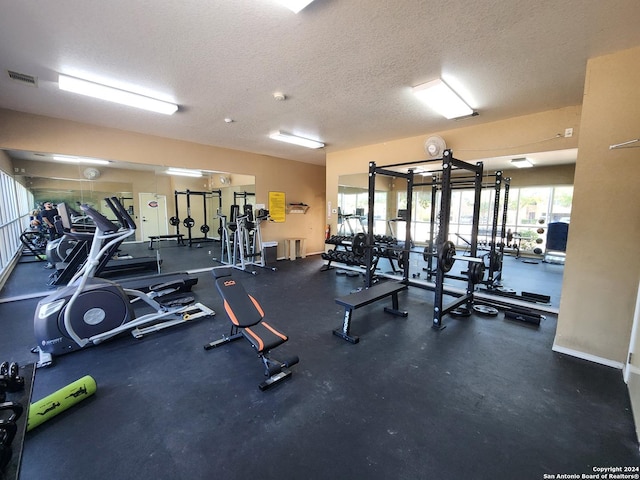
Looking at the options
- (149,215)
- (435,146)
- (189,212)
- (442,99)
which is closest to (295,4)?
(442,99)

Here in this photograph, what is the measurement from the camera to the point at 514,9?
177 cm

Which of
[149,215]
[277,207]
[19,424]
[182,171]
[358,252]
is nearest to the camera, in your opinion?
[19,424]

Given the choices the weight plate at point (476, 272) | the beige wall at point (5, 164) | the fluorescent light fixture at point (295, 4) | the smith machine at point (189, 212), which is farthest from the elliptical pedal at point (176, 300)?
the smith machine at point (189, 212)

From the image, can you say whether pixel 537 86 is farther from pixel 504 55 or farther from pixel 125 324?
pixel 125 324

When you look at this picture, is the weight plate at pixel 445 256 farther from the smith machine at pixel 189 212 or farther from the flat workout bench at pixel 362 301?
the smith machine at pixel 189 212

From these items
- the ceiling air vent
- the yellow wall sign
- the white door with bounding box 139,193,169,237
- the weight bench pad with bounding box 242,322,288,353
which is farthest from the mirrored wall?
the weight bench pad with bounding box 242,322,288,353

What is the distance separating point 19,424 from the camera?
951mm

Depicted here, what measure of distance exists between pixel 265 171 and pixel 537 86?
5316 mm

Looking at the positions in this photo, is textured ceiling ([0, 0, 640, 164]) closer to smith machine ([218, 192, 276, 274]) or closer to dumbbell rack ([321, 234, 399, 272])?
dumbbell rack ([321, 234, 399, 272])

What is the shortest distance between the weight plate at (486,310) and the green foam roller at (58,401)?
417 cm

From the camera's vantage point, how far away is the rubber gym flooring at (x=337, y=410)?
1478 millimetres

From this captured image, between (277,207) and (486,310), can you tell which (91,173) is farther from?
(486,310)

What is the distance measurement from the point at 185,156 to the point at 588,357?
6.46 m

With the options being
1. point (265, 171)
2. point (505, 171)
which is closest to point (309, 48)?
point (265, 171)
